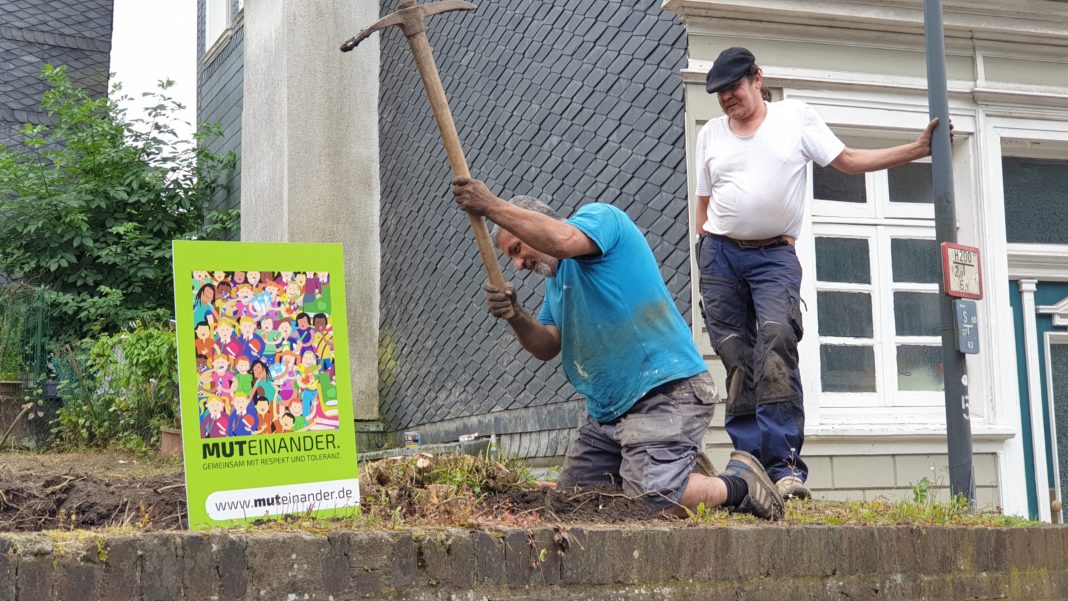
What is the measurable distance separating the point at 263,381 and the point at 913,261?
5823mm

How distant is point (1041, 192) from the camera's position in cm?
891

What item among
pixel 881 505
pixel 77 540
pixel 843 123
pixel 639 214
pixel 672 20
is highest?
pixel 672 20

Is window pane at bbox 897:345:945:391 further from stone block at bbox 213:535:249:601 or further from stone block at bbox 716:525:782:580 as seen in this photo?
stone block at bbox 213:535:249:601

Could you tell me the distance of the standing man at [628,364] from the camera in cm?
467

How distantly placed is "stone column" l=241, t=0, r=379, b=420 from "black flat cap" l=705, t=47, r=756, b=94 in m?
6.51

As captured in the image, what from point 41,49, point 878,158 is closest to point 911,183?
point 878,158

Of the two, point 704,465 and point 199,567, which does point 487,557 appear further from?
point 704,465

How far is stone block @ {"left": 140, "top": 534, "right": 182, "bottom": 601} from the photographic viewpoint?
2.88 meters

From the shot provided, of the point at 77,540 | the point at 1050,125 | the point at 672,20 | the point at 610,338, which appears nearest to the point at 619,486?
the point at 610,338

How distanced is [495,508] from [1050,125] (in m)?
6.16

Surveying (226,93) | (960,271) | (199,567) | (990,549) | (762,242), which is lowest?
(990,549)

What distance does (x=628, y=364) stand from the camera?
4.88 metres

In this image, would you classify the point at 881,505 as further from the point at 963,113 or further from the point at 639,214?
the point at 963,113

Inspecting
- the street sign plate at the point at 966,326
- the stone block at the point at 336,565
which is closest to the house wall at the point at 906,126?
the street sign plate at the point at 966,326
